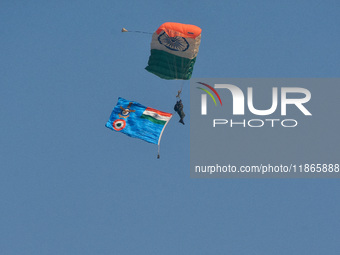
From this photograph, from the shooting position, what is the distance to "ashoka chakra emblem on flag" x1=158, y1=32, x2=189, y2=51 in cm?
4128

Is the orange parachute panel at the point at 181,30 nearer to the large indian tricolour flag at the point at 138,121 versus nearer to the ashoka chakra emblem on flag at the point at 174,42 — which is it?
the ashoka chakra emblem on flag at the point at 174,42

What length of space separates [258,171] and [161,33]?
8.73m

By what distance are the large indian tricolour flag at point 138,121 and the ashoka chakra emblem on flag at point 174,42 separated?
14.0 ft

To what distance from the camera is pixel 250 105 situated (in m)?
45.3

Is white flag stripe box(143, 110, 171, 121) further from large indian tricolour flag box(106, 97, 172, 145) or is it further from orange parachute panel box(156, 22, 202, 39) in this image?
orange parachute panel box(156, 22, 202, 39)

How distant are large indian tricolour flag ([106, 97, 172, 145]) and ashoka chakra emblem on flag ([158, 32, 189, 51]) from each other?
426cm

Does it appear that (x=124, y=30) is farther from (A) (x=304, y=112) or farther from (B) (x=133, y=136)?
(A) (x=304, y=112)

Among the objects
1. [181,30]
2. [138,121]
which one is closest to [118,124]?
[138,121]

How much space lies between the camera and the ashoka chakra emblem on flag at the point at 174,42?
41.3m

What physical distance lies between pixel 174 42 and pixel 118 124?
5648 mm

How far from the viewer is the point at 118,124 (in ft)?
146

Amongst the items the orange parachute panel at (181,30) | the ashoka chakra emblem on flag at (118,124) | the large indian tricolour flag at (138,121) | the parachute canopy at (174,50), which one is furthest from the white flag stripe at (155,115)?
the orange parachute panel at (181,30)

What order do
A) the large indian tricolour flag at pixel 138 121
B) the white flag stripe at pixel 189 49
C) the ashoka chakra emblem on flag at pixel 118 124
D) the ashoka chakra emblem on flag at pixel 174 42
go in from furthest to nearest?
1. the ashoka chakra emblem on flag at pixel 118 124
2. the large indian tricolour flag at pixel 138 121
3. the ashoka chakra emblem on flag at pixel 174 42
4. the white flag stripe at pixel 189 49

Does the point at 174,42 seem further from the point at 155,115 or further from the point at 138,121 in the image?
the point at 138,121
